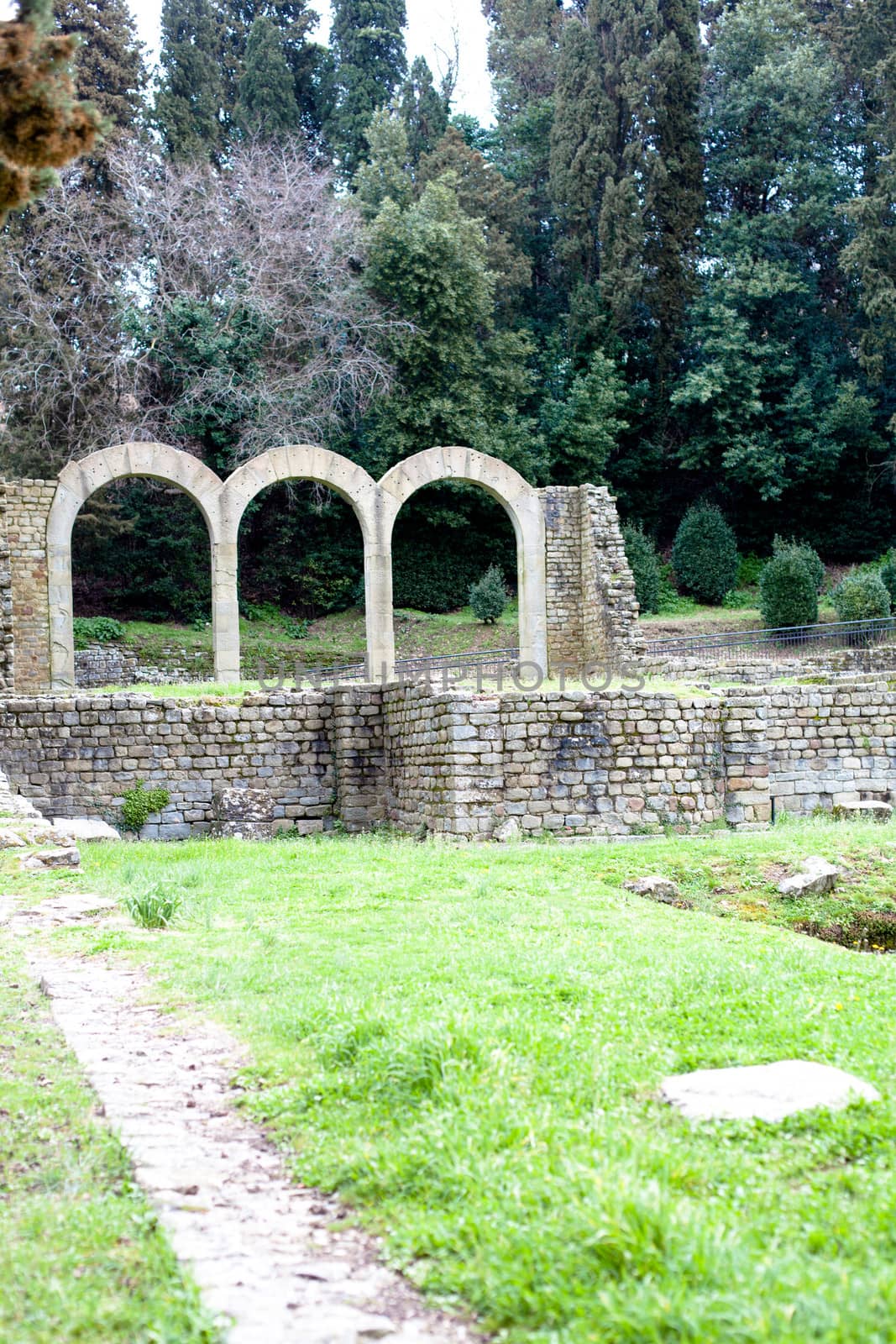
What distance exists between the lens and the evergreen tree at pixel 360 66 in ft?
124

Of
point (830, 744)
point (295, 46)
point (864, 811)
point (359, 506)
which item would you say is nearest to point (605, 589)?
point (359, 506)

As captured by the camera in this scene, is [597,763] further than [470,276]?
No

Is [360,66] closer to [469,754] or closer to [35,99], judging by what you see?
[469,754]

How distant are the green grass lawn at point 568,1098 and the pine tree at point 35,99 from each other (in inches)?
124

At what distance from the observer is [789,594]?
29.6 meters

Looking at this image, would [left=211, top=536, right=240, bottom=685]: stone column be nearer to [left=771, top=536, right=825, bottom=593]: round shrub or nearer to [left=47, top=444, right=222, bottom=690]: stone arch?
[left=47, top=444, right=222, bottom=690]: stone arch

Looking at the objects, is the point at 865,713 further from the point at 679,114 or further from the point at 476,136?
the point at 476,136

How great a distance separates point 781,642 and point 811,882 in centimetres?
2064

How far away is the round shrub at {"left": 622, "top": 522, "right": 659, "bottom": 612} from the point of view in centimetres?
3256

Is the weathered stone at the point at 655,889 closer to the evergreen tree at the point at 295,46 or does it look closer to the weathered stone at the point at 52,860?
the weathered stone at the point at 52,860

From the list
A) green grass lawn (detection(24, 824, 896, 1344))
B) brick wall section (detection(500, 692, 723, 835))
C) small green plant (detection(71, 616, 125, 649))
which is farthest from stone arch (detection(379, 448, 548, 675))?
green grass lawn (detection(24, 824, 896, 1344))

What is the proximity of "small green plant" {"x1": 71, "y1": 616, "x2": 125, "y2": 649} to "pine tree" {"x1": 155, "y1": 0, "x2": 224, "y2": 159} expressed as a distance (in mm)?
13449

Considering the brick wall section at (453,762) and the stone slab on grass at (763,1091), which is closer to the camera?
the stone slab on grass at (763,1091)

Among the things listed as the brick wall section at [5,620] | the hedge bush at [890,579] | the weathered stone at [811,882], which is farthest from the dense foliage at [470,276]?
the weathered stone at [811,882]
